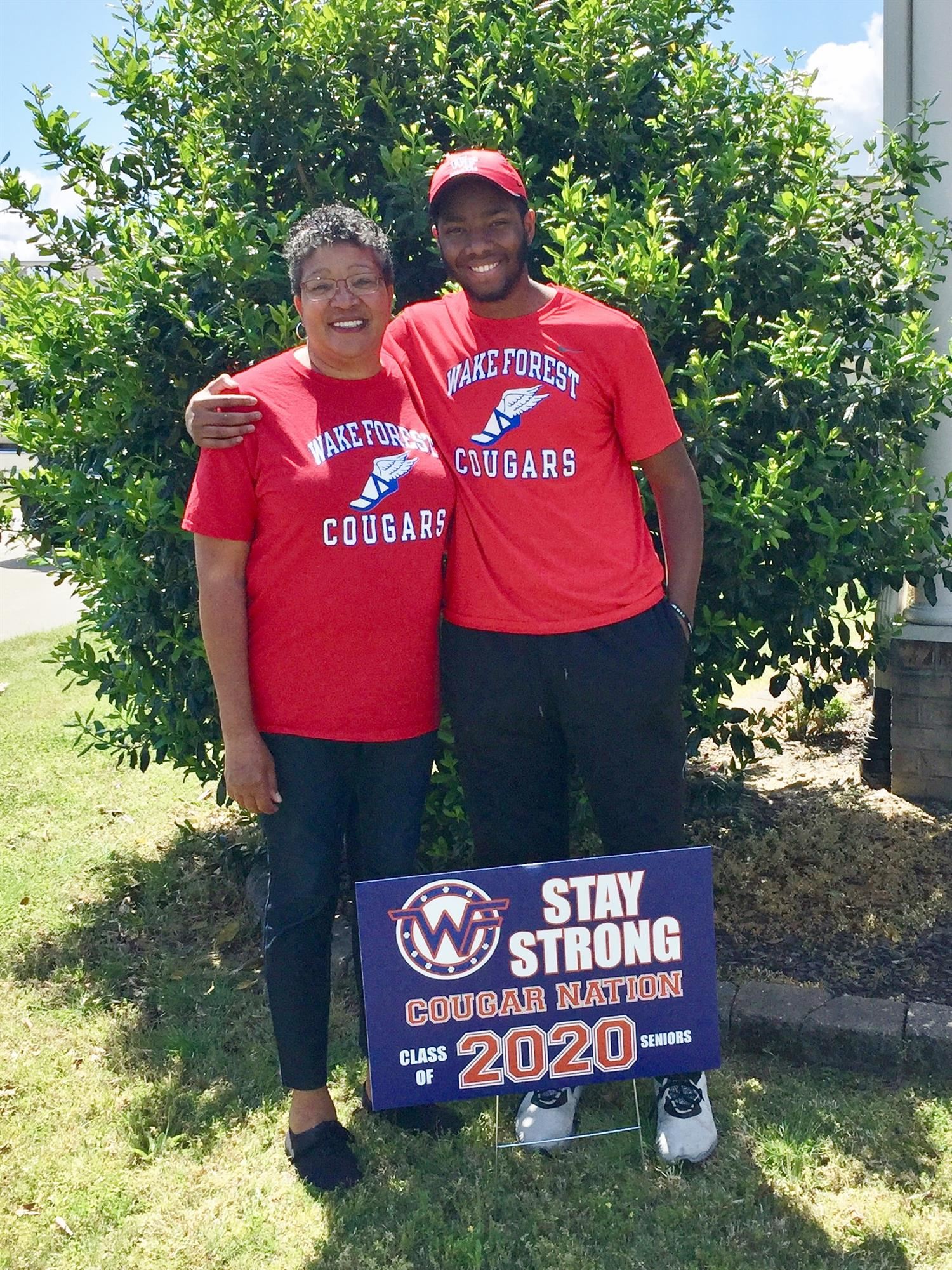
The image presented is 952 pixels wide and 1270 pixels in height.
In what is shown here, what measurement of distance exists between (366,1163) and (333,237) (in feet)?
7.32

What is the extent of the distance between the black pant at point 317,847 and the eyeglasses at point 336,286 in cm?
100

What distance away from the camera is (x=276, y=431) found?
275cm

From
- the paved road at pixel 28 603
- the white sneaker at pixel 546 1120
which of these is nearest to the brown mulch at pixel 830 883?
the white sneaker at pixel 546 1120

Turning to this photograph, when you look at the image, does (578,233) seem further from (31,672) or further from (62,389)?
(31,672)

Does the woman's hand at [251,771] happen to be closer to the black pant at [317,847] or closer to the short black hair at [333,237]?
the black pant at [317,847]

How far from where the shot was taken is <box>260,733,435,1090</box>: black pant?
2.88 metres

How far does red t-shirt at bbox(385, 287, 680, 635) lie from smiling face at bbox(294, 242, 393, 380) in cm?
19

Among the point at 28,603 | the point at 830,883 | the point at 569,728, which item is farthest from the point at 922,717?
the point at 28,603

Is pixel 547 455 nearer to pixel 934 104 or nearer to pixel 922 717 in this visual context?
pixel 922 717

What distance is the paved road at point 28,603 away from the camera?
1138cm

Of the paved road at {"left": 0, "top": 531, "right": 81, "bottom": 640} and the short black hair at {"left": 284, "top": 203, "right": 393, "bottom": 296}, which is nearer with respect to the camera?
the short black hair at {"left": 284, "top": 203, "right": 393, "bottom": 296}

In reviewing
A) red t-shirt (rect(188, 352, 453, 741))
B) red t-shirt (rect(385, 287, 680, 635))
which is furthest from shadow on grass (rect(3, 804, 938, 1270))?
red t-shirt (rect(385, 287, 680, 635))

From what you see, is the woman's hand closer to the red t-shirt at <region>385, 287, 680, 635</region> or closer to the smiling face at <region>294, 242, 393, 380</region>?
the red t-shirt at <region>385, 287, 680, 635</region>

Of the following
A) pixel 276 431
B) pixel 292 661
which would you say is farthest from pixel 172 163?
pixel 292 661
